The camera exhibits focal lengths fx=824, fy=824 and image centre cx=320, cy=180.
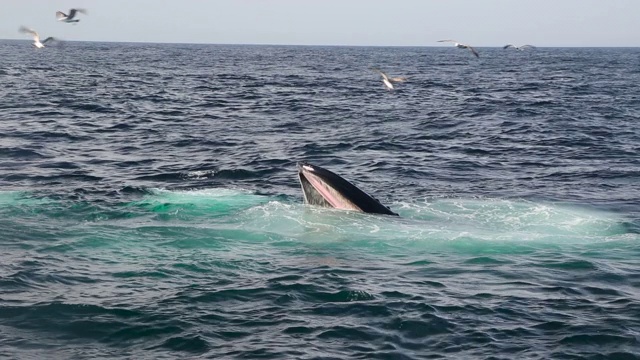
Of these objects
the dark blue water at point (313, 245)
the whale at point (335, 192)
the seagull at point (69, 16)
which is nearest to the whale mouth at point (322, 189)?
the whale at point (335, 192)

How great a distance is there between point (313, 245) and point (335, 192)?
2.61 metres

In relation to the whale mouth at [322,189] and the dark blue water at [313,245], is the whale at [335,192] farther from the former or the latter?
the dark blue water at [313,245]

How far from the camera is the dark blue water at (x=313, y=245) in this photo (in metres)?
14.6

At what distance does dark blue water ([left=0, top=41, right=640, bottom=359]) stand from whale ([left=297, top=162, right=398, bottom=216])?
0.42 meters

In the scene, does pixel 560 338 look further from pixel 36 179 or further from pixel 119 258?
pixel 36 179

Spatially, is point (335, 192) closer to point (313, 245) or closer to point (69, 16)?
point (313, 245)

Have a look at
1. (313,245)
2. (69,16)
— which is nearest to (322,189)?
(313,245)

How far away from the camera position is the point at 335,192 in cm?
2256

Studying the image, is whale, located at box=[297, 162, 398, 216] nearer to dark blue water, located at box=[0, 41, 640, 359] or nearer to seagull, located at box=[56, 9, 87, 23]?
dark blue water, located at box=[0, 41, 640, 359]

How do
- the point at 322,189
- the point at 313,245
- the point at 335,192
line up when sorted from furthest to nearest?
1. the point at 322,189
2. the point at 335,192
3. the point at 313,245

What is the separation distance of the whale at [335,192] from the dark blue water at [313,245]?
415 millimetres

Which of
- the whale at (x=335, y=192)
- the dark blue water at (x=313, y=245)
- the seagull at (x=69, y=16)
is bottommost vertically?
the dark blue water at (x=313, y=245)

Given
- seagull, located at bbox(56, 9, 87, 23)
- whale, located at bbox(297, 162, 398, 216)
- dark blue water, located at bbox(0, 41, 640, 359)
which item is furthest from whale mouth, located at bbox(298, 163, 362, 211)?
seagull, located at bbox(56, 9, 87, 23)

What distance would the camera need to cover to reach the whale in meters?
22.4
